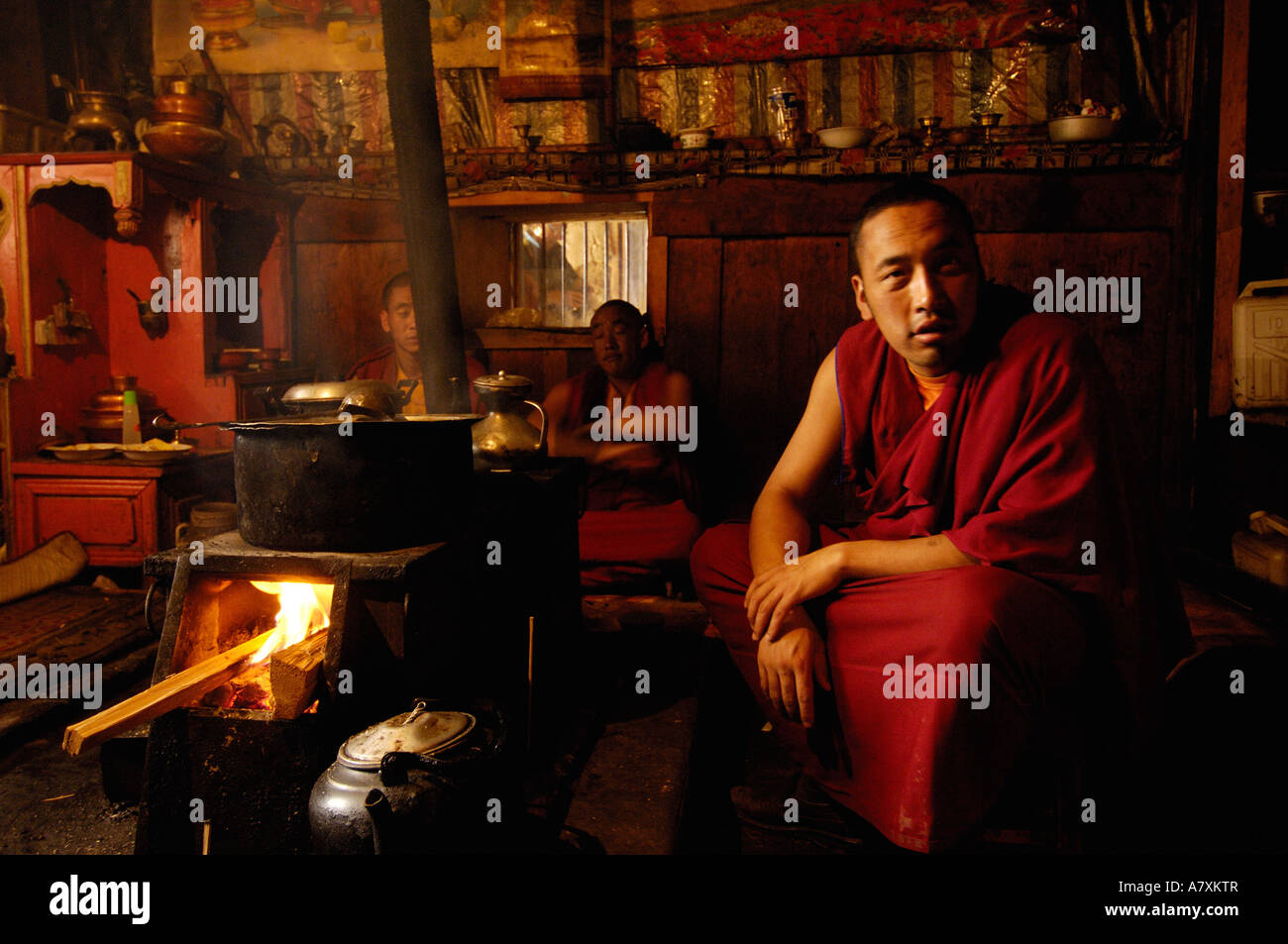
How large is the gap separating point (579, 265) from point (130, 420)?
2799mm

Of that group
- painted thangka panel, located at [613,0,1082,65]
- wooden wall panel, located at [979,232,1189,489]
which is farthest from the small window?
wooden wall panel, located at [979,232,1189,489]

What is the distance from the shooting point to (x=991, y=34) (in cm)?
466

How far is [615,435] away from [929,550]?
2754 mm

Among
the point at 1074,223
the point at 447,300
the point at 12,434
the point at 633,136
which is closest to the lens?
the point at 447,300

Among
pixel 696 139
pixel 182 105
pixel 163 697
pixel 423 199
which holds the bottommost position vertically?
pixel 163 697

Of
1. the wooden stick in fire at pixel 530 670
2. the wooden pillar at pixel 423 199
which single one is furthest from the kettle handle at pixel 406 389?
the wooden stick in fire at pixel 530 670

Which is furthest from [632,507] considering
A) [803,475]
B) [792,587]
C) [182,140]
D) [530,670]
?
[182,140]

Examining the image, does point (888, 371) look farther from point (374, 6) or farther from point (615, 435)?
point (374, 6)

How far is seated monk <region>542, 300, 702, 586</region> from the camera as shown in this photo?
4195 mm

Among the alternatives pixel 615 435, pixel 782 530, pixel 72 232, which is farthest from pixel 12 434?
pixel 782 530

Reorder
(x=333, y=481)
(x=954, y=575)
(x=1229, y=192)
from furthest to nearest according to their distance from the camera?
(x=1229, y=192) → (x=333, y=481) → (x=954, y=575)

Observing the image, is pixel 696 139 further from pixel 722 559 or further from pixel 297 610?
pixel 297 610

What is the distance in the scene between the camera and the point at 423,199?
10.7ft

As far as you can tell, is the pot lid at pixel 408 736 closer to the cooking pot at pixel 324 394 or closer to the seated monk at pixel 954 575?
the seated monk at pixel 954 575
